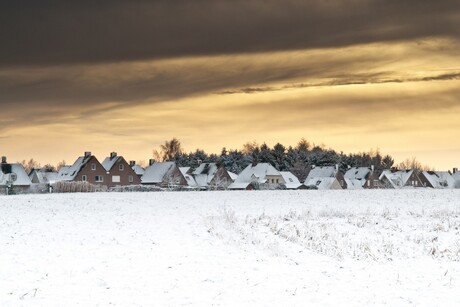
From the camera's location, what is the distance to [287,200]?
5541 centimetres

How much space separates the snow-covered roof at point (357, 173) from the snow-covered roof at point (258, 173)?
2416cm

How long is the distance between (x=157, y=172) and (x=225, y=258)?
101130 mm

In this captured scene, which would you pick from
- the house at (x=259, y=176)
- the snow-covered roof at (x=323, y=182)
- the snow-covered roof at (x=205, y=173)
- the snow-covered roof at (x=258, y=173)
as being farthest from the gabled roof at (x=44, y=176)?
the snow-covered roof at (x=323, y=182)

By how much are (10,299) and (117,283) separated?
10.6 feet

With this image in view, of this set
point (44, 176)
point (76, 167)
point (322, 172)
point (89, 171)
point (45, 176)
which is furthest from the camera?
point (45, 176)

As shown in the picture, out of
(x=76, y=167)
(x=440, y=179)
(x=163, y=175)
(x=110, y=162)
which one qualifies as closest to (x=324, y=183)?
(x=163, y=175)

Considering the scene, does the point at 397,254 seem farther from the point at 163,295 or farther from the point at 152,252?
the point at 163,295

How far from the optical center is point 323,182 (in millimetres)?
131625

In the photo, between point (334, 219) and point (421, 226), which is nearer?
point (421, 226)

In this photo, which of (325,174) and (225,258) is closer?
(225,258)

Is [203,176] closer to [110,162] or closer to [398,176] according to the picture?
[110,162]

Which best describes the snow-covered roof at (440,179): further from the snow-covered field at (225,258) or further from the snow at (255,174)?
the snow-covered field at (225,258)

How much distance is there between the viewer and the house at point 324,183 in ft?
425

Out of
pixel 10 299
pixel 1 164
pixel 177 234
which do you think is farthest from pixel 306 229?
pixel 1 164
